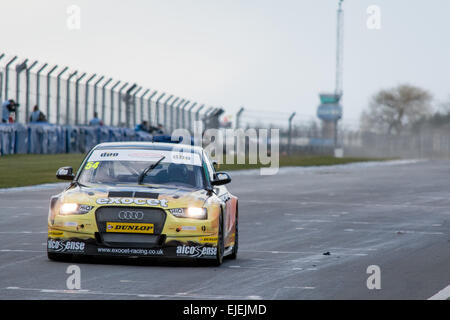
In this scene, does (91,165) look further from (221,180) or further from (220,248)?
(220,248)

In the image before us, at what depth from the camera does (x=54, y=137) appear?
38.2 meters

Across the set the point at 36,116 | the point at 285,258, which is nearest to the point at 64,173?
the point at 285,258

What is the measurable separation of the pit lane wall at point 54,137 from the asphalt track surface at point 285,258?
1045 centimetres

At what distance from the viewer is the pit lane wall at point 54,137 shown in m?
34.9

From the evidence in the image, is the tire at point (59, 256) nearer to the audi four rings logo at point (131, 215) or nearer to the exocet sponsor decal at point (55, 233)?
the exocet sponsor decal at point (55, 233)

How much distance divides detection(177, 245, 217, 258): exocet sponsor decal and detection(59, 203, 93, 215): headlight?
1.02 m

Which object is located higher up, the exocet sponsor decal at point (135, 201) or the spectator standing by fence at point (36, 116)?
the spectator standing by fence at point (36, 116)

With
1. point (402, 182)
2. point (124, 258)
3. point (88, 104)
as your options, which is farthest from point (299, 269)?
point (88, 104)

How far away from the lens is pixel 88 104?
42.8 meters

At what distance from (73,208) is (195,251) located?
1.32 metres

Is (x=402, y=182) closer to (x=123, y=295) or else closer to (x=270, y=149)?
(x=270, y=149)

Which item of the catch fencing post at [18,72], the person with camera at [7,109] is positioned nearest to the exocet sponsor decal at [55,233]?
the person with camera at [7,109]

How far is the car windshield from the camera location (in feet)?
39.2

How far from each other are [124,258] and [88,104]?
31433 mm
